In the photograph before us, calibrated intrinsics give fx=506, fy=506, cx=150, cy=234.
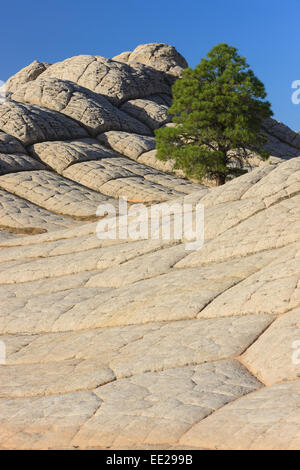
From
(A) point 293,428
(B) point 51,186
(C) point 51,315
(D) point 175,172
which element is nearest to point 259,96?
(D) point 175,172

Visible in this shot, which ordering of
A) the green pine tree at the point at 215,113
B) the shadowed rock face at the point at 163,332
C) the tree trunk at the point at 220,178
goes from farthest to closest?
1. the tree trunk at the point at 220,178
2. the green pine tree at the point at 215,113
3. the shadowed rock face at the point at 163,332

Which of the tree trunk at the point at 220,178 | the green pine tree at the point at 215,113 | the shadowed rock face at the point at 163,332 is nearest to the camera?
the shadowed rock face at the point at 163,332

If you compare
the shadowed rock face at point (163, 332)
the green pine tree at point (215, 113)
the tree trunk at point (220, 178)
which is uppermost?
the green pine tree at point (215, 113)

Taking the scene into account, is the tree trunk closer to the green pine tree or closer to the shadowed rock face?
the green pine tree

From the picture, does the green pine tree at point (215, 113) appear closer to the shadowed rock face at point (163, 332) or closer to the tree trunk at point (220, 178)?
the tree trunk at point (220, 178)

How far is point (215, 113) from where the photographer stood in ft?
110

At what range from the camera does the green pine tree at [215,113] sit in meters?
32.8

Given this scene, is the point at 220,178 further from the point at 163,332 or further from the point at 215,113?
the point at 163,332

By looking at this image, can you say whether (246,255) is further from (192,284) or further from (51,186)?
(51,186)

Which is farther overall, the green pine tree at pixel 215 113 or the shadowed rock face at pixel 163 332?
the green pine tree at pixel 215 113

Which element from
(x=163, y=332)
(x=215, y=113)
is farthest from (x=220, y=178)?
(x=163, y=332)

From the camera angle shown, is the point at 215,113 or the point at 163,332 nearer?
the point at 163,332

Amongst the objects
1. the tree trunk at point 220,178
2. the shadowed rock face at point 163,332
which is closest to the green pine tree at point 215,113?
the tree trunk at point 220,178

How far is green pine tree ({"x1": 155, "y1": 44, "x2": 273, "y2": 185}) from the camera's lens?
32.8 m
